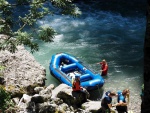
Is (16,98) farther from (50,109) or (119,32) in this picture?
(119,32)

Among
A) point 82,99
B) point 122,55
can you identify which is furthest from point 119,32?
point 82,99

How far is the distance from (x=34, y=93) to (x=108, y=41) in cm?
713

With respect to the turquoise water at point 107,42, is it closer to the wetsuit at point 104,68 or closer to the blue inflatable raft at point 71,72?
the wetsuit at point 104,68

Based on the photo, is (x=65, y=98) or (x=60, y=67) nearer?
(x=65, y=98)

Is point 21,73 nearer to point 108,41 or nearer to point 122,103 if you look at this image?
point 122,103

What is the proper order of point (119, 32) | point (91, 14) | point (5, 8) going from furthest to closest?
1. point (91, 14)
2. point (119, 32)
3. point (5, 8)

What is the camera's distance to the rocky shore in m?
7.91

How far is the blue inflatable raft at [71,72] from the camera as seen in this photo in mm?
10430

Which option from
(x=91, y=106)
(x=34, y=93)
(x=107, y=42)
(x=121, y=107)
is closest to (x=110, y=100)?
(x=121, y=107)

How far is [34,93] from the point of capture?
951 centimetres

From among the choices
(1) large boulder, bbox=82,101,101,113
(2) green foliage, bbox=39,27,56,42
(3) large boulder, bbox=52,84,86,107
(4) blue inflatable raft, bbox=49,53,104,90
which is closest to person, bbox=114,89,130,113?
(1) large boulder, bbox=82,101,101,113

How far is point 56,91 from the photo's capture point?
9.49 meters

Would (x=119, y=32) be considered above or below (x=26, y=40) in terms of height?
below

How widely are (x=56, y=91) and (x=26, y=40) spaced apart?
416 centimetres
